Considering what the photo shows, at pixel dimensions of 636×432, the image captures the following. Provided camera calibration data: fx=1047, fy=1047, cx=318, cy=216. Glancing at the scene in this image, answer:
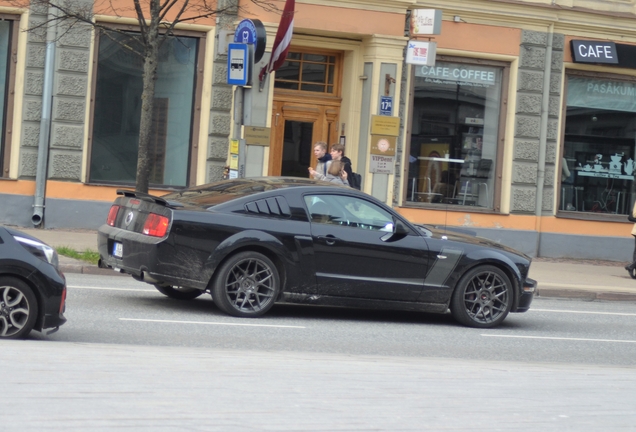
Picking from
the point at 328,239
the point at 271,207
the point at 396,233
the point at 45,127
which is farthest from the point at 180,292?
the point at 45,127

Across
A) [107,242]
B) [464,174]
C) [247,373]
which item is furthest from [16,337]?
[464,174]

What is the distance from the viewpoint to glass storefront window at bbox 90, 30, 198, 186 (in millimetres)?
18422

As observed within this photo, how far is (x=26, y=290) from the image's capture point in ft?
26.2

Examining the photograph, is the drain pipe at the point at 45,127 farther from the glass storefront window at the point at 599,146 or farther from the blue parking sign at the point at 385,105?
the glass storefront window at the point at 599,146

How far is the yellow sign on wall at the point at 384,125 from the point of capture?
19094 mm

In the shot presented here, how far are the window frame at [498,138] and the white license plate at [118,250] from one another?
9755 millimetres

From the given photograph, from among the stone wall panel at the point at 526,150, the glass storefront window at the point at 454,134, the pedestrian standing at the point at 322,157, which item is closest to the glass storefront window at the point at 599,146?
the stone wall panel at the point at 526,150

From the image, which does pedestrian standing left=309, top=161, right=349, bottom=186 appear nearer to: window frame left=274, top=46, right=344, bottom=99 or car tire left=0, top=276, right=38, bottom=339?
window frame left=274, top=46, right=344, bottom=99

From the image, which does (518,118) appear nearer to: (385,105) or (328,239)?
(385,105)

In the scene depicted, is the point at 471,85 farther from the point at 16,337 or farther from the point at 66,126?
the point at 16,337

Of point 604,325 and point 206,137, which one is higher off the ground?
point 206,137

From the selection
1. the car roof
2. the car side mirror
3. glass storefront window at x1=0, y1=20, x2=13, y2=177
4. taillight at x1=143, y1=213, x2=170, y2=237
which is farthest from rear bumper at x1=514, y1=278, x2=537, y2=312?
glass storefront window at x1=0, y1=20, x2=13, y2=177

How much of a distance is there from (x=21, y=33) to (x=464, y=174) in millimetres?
8668

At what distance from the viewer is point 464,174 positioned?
2050 cm
